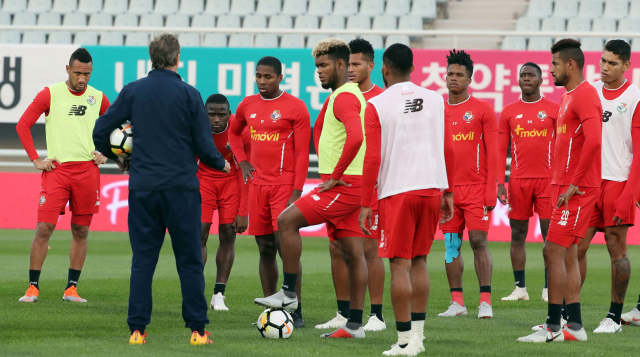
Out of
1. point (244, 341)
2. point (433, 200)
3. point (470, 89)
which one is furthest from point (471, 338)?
point (470, 89)

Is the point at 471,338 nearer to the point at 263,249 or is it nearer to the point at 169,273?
the point at 263,249

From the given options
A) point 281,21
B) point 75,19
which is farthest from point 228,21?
point 75,19

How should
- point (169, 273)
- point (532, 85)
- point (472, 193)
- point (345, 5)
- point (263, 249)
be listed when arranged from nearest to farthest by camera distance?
point (263, 249) → point (472, 193) → point (532, 85) → point (169, 273) → point (345, 5)

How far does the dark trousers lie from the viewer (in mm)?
6008

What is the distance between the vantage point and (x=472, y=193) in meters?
8.51

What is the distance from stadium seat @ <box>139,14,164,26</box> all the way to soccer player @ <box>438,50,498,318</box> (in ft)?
44.8

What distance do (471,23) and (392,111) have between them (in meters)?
15.8

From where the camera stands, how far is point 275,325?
21.5 ft

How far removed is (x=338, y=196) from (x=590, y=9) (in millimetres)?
15810

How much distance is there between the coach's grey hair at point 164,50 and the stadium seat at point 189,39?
12984 millimetres

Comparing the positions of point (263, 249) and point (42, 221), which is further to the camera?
point (42, 221)

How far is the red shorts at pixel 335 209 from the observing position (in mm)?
6625

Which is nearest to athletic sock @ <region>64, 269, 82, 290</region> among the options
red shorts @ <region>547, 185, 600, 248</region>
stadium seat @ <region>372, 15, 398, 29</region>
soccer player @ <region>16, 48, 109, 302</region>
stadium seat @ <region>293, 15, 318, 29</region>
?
soccer player @ <region>16, 48, 109, 302</region>

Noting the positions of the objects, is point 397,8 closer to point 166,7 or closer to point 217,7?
point 217,7
